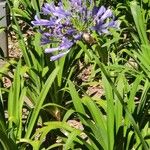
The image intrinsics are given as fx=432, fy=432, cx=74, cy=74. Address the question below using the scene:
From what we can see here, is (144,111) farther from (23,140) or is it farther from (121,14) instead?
(121,14)

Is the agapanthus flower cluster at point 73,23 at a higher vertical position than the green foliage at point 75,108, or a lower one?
higher

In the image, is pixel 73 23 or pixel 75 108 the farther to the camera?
pixel 75 108

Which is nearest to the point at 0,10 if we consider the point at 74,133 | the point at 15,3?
the point at 15,3

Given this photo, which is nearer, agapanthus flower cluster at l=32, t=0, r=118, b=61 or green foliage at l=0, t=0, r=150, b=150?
agapanthus flower cluster at l=32, t=0, r=118, b=61

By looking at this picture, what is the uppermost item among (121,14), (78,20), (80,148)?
(78,20)

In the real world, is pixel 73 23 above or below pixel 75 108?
above

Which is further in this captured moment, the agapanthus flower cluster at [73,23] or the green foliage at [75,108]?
the green foliage at [75,108]

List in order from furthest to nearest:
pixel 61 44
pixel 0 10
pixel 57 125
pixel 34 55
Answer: pixel 0 10 → pixel 34 55 → pixel 57 125 → pixel 61 44

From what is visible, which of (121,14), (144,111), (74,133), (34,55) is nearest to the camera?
(74,133)

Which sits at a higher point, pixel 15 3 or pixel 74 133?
pixel 15 3

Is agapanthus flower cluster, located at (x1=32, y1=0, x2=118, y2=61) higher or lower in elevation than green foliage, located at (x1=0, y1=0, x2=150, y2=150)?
higher

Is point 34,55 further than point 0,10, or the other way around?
point 0,10
